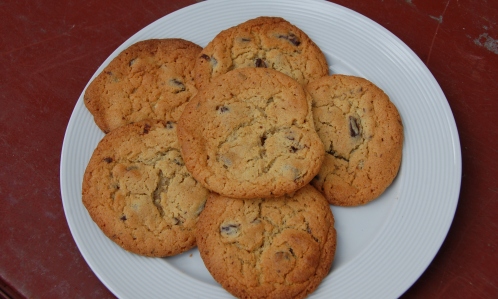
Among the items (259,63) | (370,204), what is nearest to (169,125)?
(259,63)

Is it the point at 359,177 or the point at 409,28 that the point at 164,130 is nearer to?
the point at 359,177

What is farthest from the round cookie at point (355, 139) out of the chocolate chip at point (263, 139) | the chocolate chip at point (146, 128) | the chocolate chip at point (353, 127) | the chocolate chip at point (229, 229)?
the chocolate chip at point (146, 128)

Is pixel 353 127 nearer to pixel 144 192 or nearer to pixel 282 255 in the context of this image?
pixel 282 255

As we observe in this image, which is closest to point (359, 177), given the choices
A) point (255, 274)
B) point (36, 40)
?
point (255, 274)

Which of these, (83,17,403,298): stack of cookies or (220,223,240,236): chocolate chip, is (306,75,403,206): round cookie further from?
(220,223,240,236): chocolate chip

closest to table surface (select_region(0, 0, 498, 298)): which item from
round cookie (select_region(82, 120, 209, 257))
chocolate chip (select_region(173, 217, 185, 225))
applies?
round cookie (select_region(82, 120, 209, 257))

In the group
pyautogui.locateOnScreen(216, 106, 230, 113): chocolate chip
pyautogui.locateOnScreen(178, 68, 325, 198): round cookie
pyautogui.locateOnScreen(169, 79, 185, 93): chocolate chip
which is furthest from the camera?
pyautogui.locateOnScreen(169, 79, 185, 93): chocolate chip

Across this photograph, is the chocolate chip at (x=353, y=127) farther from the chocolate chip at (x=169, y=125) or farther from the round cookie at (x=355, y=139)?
the chocolate chip at (x=169, y=125)
